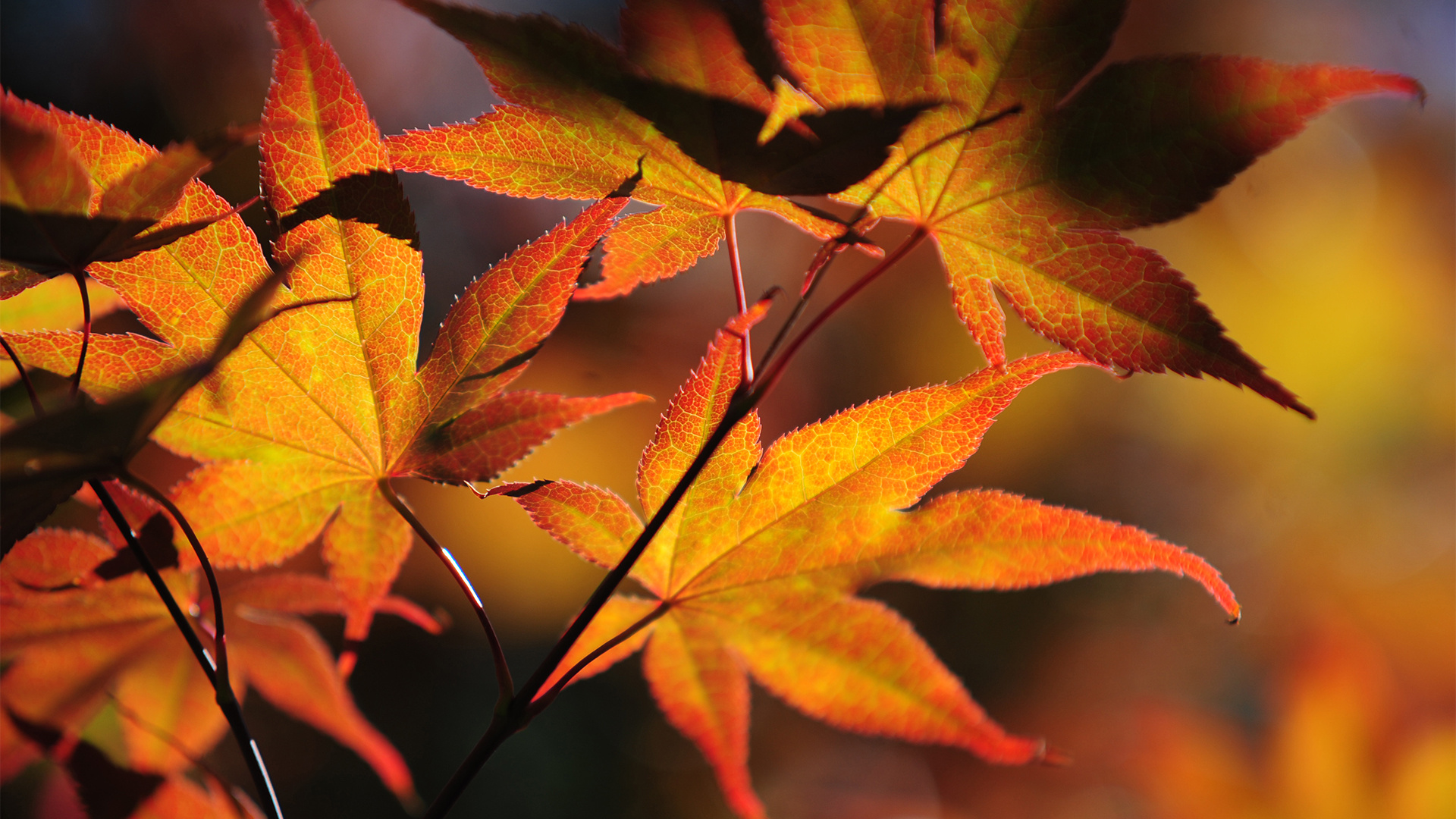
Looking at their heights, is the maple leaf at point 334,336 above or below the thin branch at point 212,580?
above

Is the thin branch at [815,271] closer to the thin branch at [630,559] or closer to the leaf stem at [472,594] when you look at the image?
the thin branch at [630,559]

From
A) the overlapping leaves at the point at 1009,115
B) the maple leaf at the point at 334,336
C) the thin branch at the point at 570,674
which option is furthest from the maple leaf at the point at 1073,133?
the thin branch at the point at 570,674

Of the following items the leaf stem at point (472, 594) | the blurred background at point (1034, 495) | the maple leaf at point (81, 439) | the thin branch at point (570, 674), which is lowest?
the blurred background at point (1034, 495)

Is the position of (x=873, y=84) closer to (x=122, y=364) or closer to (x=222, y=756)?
(x=122, y=364)

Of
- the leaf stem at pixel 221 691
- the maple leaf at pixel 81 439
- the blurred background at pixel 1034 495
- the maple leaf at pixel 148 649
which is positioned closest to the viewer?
the maple leaf at pixel 81 439

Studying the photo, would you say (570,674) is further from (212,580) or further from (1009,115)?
(1009,115)

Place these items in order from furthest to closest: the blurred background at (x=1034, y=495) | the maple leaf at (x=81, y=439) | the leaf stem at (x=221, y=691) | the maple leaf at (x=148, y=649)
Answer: the blurred background at (x=1034, y=495) → the maple leaf at (x=148, y=649) → the leaf stem at (x=221, y=691) → the maple leaf at (x=81, y=439)
